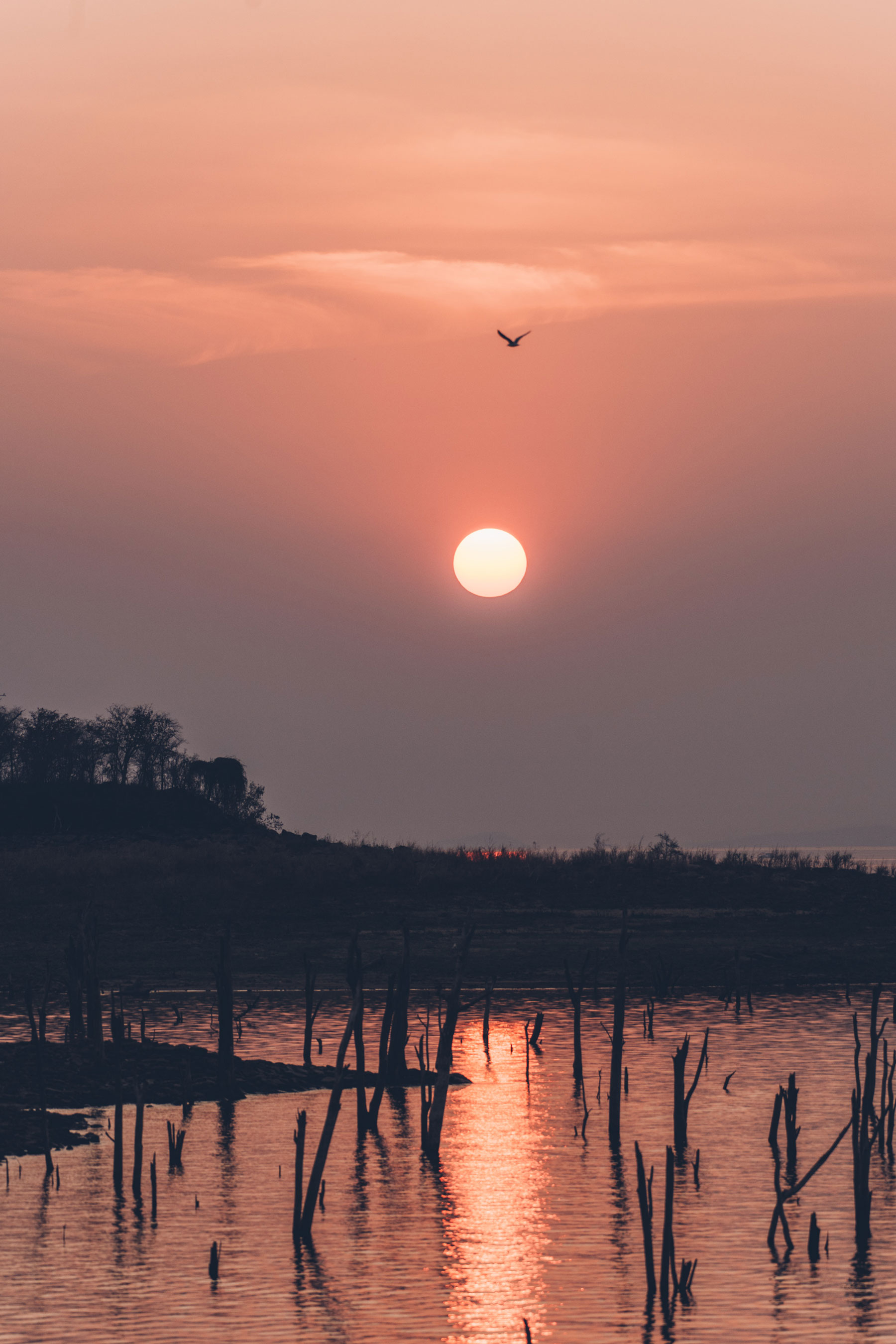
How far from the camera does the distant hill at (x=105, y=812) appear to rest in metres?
93.3

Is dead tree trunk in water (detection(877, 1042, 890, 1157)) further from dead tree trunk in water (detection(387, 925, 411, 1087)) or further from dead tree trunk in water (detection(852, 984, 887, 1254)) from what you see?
dead tree trunk in water (detection(387, 925, 411, 1087))

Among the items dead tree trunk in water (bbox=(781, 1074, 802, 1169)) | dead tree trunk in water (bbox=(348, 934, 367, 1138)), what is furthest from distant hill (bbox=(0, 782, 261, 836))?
dead tree trunk in water (bbox=(781, 1074, 802, 1169))

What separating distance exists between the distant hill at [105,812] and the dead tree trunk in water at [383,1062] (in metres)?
61.5

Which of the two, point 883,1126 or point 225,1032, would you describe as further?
point 225,1032

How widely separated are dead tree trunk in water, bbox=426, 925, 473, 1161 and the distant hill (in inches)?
2647

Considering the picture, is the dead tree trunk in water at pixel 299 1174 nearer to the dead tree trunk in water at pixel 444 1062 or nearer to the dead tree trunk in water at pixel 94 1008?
the dead tree trunk in water at pixel 444 1062

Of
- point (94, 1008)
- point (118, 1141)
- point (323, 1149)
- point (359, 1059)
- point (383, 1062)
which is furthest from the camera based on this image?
point (94, 1008)

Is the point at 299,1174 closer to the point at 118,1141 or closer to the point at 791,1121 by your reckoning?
the point at 118,1141

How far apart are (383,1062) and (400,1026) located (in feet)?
7.62

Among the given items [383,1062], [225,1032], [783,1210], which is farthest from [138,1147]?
[783,1210]

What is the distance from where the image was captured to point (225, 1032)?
32.8 m

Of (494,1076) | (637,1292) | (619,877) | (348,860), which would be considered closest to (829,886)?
(619,877)

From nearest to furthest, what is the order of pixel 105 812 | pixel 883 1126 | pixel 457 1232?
1. pixel 457 1232
2. pixel 883 1126
3. pixel 105 812

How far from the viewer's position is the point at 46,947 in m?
63.4
